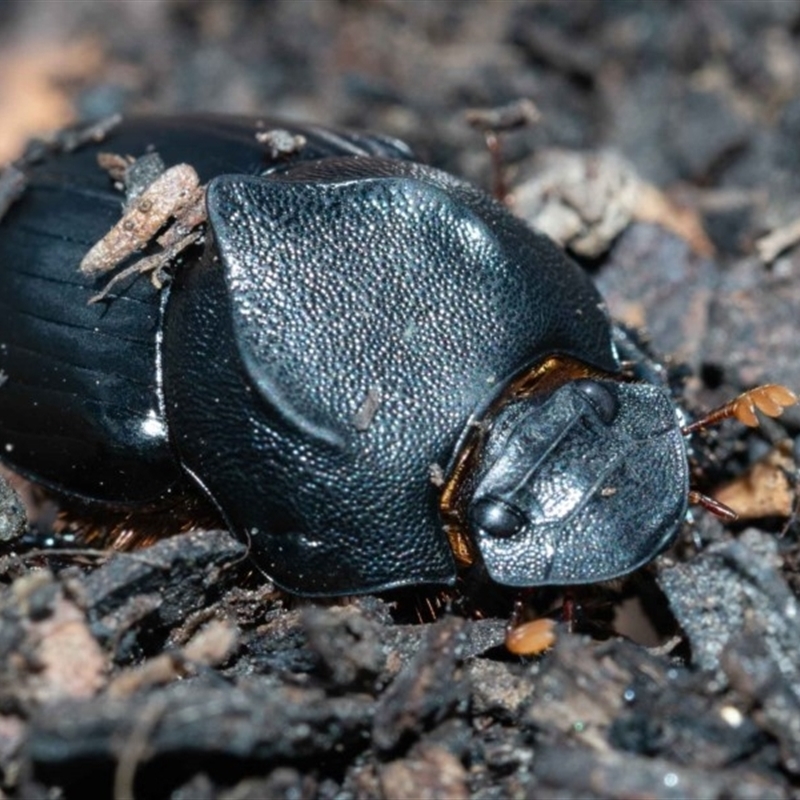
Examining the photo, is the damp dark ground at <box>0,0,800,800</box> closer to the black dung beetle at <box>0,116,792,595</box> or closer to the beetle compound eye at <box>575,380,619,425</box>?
the black dung beetle at <box>0,116,792,595</box>

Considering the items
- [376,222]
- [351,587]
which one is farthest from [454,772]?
[376,222]

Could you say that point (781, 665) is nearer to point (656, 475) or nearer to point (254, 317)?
point (656, 475)

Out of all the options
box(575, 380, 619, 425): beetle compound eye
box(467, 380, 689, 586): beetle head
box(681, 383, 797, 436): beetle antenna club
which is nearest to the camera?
box(467, 380, 689, 586): beetle head

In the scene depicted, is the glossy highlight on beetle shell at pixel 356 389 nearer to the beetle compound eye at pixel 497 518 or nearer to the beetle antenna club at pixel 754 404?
the beetle compound eye at pixel 497 518

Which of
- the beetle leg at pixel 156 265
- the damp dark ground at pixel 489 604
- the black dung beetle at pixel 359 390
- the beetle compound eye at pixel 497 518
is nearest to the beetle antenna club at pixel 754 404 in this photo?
the black dung beetle at pixel 359 390

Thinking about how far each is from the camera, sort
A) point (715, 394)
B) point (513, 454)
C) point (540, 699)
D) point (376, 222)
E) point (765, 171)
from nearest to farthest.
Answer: point (540, 699), point (513, 454), point (376, 222), point (715, 394), point (765, 171)

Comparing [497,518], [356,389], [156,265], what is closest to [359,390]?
A: [356,389]

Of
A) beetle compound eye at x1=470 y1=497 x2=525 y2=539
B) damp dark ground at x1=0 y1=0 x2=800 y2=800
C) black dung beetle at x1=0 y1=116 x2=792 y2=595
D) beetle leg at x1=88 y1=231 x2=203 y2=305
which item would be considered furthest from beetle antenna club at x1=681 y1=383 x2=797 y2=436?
beetle leg at x1=88 y1=231 x2=203 y2=305

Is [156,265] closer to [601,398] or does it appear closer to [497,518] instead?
[497,518]
